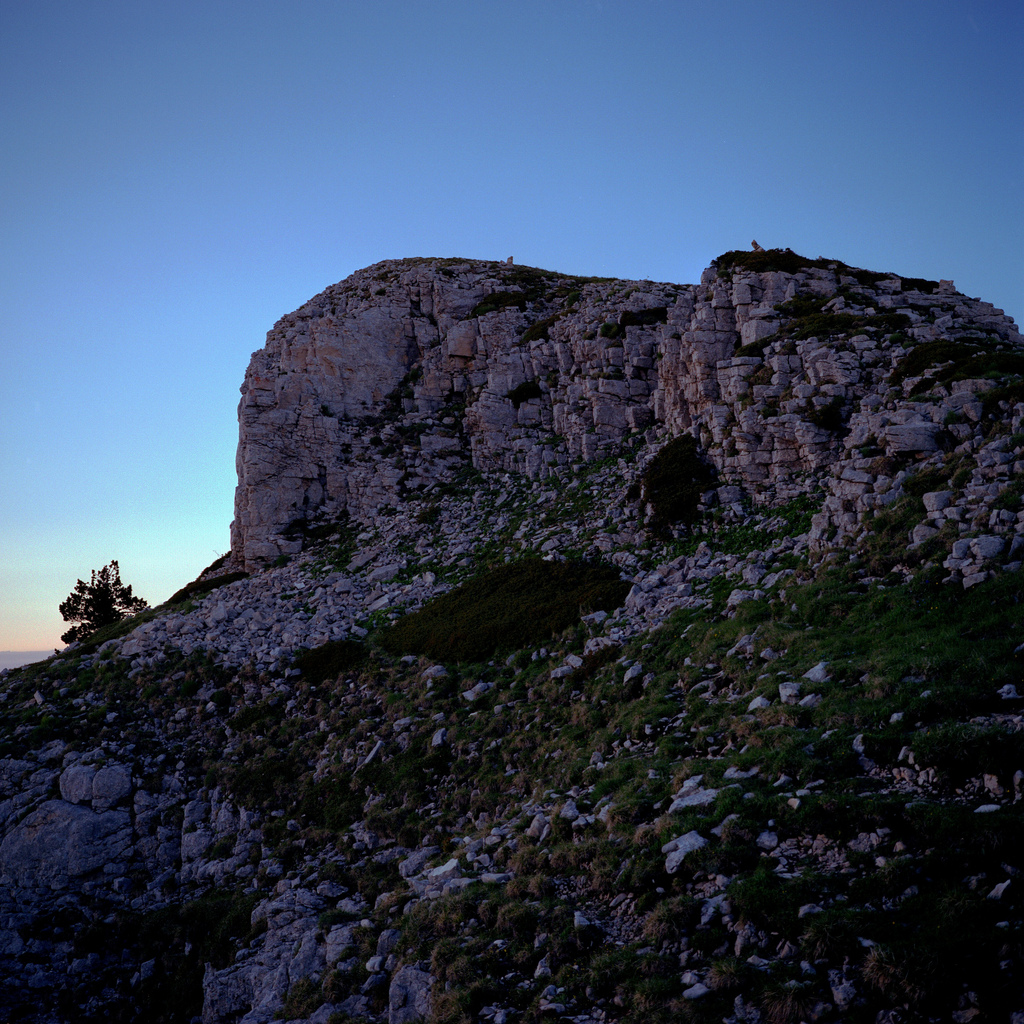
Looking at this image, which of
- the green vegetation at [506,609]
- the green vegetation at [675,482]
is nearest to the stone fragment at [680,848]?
the green vegetation at [506,609]

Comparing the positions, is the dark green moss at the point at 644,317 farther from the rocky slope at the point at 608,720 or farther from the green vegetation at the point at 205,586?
the green vegetation at the point at 205,586

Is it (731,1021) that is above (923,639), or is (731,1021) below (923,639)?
below

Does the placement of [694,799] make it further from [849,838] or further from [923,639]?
[923,639]

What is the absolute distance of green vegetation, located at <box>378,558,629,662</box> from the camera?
25.1m

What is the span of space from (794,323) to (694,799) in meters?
27.0

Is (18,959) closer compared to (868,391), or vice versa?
(18,959)

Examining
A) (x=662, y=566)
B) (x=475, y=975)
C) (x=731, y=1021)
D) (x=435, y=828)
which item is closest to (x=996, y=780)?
(x=731, y=1021)

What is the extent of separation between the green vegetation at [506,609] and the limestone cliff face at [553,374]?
819 cm

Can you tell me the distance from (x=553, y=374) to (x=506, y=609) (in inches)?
888

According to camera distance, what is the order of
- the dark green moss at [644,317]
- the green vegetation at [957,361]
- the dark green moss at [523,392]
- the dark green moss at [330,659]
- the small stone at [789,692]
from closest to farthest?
1. the small stone at [789,692]
2. the green vegetation at [957,361]
3. the dark green moss at [330,659]
4. the dark green moss at [644,317]
5. the dark green moss at [523,392]

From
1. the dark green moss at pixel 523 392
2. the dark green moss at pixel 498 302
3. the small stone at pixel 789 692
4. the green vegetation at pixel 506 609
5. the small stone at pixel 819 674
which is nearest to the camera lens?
the small stone at pixel 789 692

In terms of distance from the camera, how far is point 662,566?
2545 centimetres

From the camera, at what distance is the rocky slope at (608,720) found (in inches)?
381

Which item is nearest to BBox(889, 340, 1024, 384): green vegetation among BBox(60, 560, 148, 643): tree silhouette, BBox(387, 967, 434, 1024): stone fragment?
BBox(387, 967, 434, 1024): stone fragment
